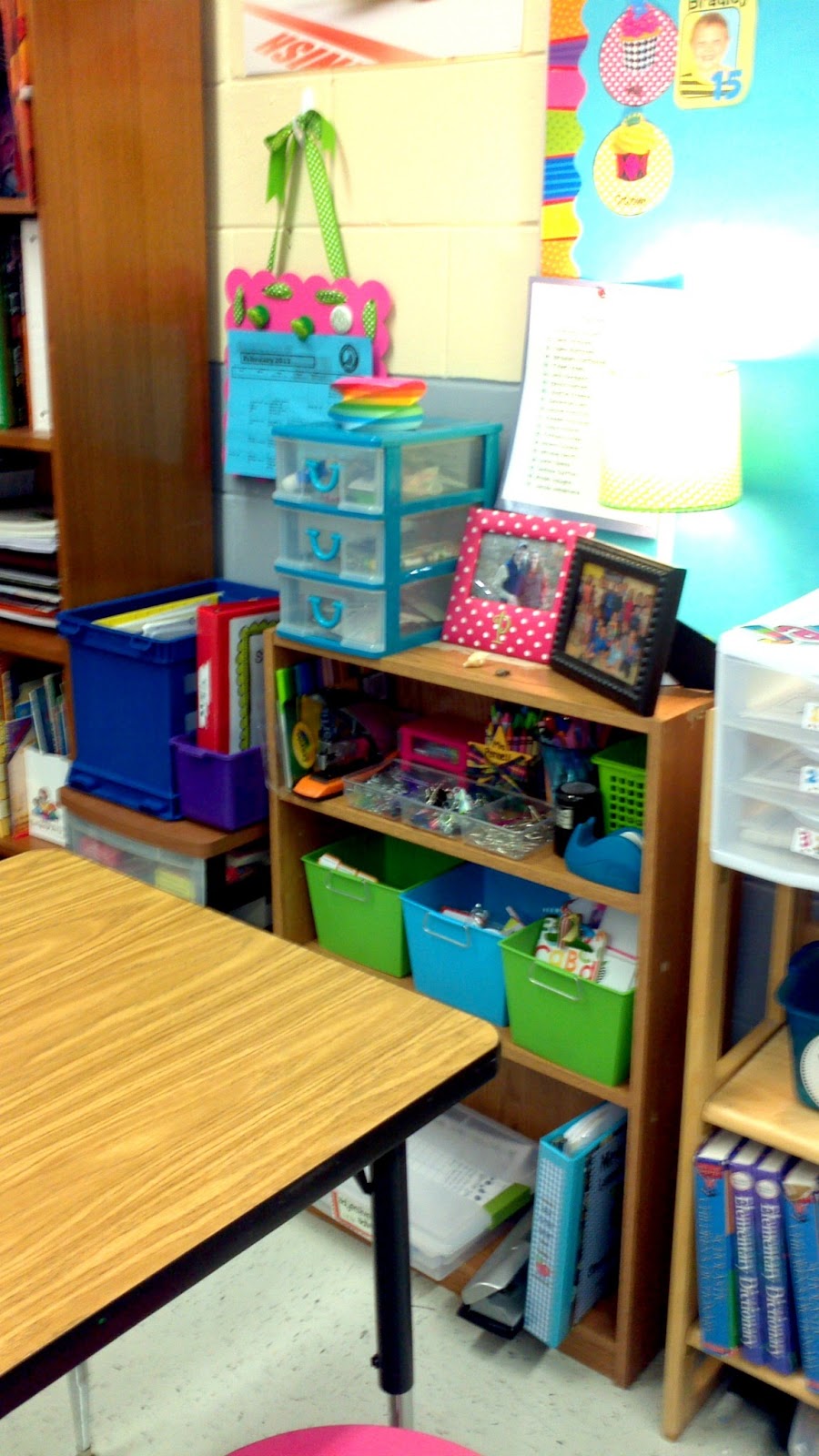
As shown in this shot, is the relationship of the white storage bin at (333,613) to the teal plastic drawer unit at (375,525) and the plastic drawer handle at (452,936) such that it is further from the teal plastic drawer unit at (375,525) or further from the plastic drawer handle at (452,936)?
the plastic drawer handle at (452,936)

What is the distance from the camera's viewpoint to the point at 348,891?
6.93ft

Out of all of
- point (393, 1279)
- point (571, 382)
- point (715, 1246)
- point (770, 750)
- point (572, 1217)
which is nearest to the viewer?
point (393, 1279)

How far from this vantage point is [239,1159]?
38.2 inches

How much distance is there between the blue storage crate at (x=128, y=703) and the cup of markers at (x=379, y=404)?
0.51 m

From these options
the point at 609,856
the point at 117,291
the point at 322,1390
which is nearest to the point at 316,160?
the point at 117,291

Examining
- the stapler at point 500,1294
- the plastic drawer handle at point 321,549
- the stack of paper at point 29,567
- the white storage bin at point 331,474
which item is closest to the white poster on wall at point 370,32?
the white storage bin at point 331,474

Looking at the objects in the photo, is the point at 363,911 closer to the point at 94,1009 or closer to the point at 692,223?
the point at 94,1009

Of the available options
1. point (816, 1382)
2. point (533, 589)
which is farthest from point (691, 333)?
Result: point (816, 1382)

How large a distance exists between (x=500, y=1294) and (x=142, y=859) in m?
0.93

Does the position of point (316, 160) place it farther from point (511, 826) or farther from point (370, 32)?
point (511, 826)

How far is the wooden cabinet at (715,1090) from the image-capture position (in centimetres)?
158

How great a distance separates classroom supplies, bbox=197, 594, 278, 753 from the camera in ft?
6.96

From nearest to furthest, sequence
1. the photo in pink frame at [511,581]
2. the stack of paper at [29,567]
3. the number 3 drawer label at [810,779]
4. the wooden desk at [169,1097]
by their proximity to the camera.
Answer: the wooden desk at [169,1097] < the number 3 drawer label at [810,779] < the photo in pink frame at [511,581] < the stack of paper at [29,567]

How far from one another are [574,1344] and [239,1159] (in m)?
1.13
